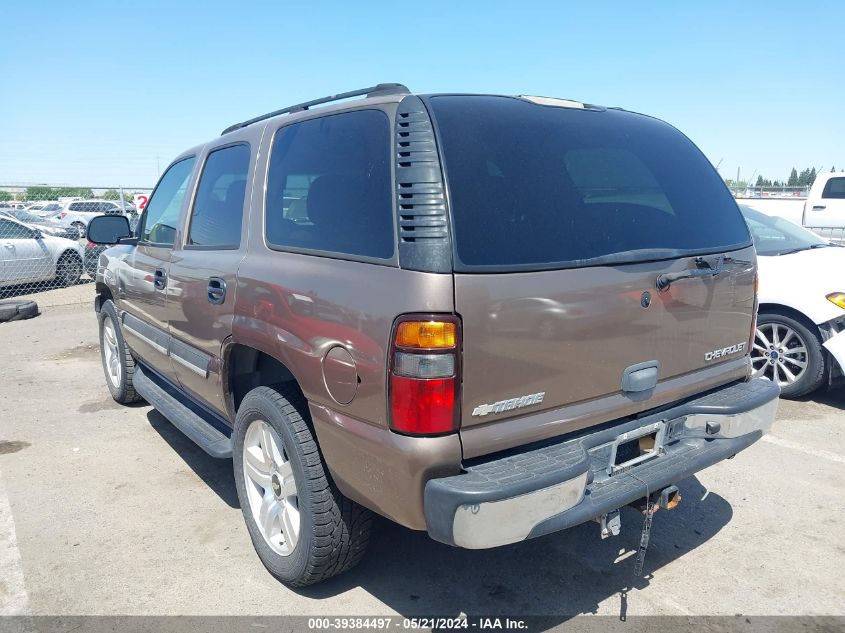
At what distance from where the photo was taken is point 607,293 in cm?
245

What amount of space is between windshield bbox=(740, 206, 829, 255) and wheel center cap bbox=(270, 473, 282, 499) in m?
4.83

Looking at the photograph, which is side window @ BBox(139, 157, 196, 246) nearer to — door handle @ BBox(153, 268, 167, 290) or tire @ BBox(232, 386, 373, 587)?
door handle @ BBox(153, 268, 167, 290)

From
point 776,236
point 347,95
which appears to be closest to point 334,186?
point 347,95

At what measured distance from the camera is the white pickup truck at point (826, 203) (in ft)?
41.4

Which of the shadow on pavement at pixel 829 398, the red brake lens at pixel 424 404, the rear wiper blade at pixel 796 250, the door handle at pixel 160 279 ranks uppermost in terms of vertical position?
the door handle at pixel 160 279

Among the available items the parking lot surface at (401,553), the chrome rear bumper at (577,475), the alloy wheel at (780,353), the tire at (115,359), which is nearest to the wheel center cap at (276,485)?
the parking lot surface at (401,553)

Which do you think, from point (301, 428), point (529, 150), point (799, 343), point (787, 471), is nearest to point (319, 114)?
point (529, 150)

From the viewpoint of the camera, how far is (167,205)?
4328mm

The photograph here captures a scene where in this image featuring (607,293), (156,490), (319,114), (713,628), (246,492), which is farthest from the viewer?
(156,490)

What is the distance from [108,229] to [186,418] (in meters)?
1.77

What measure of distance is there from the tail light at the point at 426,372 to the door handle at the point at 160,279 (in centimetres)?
226

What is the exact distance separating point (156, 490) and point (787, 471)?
3911 mm

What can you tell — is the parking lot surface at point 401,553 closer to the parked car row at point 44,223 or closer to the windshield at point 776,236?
the windshield at point 776,236

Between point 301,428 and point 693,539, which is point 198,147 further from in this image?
point 693,539
